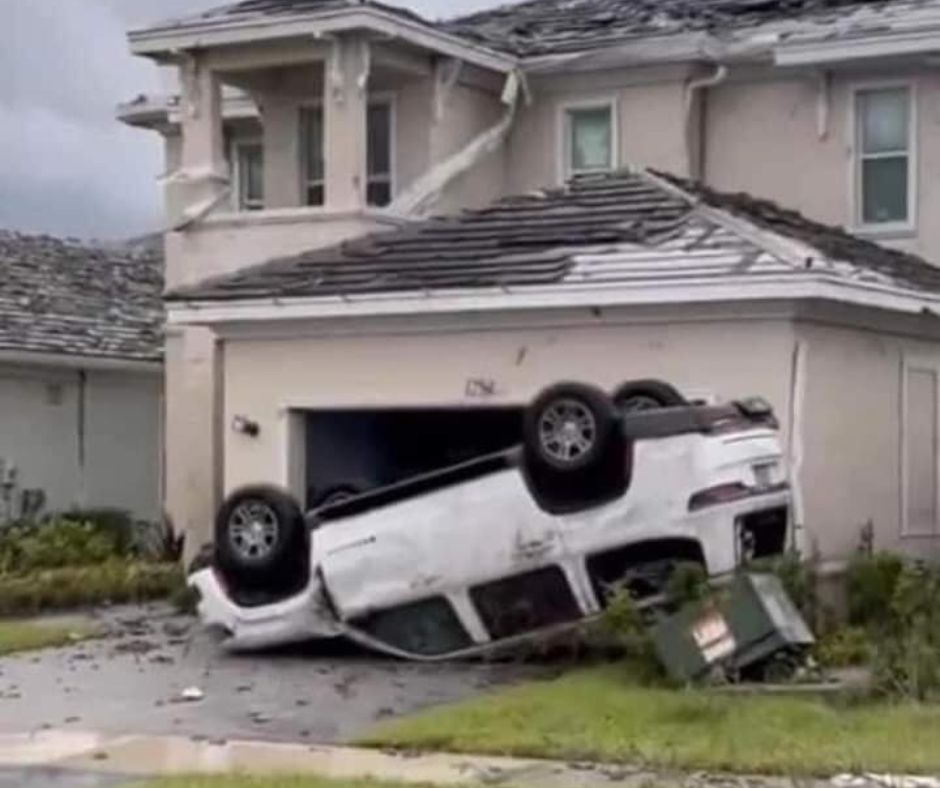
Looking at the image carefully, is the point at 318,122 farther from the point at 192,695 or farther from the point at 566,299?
the point at 192,695

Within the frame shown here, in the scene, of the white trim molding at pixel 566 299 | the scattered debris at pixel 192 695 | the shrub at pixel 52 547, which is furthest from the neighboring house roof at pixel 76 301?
the scattered debris at pixel 192 695

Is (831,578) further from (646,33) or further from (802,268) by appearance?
(646,33)

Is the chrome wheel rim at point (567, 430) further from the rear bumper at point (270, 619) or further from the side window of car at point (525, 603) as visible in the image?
the rear bumper at point (270, 619)

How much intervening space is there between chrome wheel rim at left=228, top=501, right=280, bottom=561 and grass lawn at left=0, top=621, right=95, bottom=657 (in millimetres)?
2473

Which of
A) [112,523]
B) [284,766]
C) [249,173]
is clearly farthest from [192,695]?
[112,523]

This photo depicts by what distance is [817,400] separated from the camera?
1927 cm

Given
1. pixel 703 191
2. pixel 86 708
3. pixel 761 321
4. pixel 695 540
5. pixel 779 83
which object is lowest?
pixel 86 708

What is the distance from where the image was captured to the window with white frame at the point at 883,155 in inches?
926

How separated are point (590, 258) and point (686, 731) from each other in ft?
22.5

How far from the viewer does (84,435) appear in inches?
1229

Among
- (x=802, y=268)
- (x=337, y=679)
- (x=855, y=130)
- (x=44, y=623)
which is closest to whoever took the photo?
(x=337, y=679)

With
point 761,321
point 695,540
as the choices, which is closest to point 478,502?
point 695,540

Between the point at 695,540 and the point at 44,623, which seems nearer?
the point at 695,540

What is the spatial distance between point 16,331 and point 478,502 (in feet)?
44.3
